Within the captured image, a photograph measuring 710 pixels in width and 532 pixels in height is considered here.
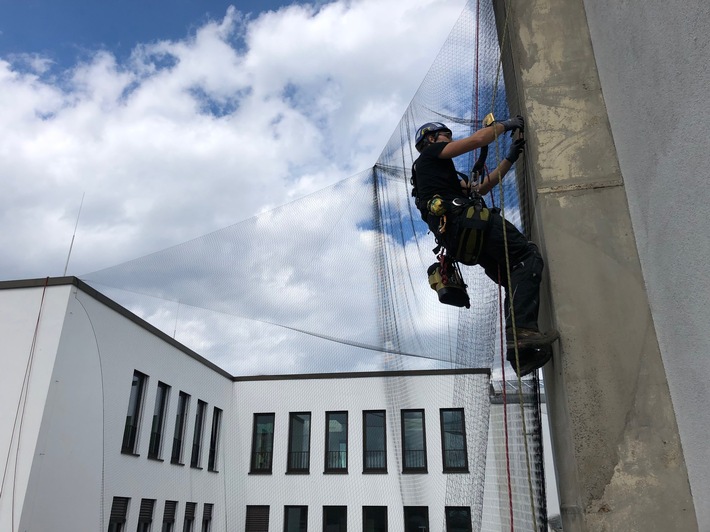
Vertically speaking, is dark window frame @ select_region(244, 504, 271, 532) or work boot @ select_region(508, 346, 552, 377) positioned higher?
work boot @ select_region(508, 346, 552, 377)

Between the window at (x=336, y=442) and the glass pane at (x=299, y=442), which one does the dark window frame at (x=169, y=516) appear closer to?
the glass pane at (x=299, y=442)

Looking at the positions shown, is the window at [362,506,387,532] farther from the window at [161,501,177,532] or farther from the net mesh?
the net mesh

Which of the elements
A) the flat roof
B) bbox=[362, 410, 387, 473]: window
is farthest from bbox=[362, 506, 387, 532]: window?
the flat roof

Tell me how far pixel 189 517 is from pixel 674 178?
15.4 meters

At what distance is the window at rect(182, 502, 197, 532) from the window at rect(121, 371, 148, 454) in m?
3.27

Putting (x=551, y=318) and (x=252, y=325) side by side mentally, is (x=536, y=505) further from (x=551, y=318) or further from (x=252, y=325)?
(x=252, y=325)

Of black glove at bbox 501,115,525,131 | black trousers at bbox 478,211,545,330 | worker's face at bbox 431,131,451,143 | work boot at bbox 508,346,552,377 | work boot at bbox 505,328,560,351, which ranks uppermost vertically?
worker's face at bbox 431,131,451,143

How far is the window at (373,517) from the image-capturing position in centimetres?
1598

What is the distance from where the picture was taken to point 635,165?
2.50 m

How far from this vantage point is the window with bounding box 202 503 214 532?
1567 centimetres

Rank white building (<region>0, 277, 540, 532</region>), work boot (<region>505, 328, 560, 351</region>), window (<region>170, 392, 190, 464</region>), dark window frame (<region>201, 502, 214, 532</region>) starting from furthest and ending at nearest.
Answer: dark window frame (<region>201, 502, 214, 532</region>) < window (<region>170, 392, 190, 464</region>) < white building (<region>0, 277, 540, 532</region>) < work boot (<region>505, 328, 560, 351</region>)

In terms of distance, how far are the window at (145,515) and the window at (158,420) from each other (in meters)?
0.99

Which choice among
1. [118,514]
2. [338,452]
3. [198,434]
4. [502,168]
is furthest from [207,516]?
[502,168]

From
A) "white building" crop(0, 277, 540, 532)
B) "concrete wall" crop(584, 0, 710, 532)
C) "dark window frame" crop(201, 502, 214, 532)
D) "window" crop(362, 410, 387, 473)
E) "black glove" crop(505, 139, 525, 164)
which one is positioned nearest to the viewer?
"concrete wall" crop(584, 0, 710, 532)
